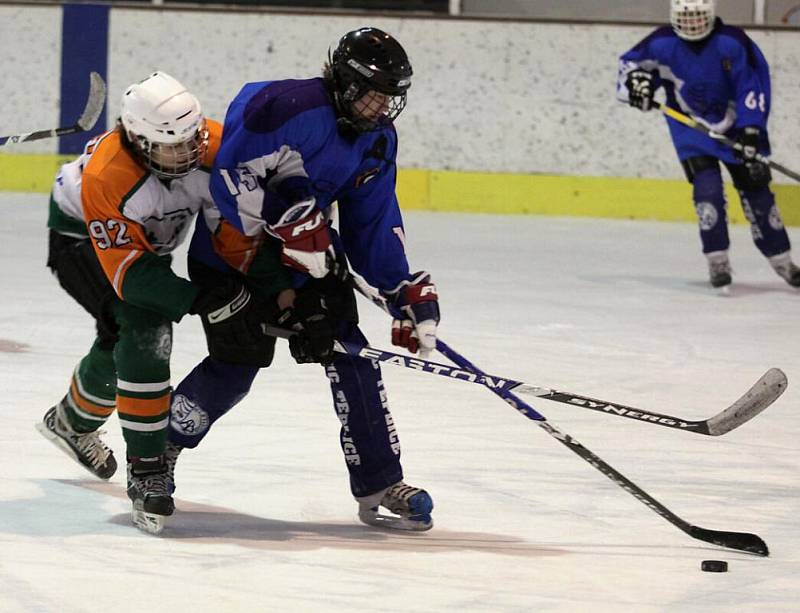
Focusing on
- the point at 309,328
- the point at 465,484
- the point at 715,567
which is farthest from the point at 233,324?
the point at 715,567

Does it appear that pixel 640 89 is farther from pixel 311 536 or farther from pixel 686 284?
pixel 311 536

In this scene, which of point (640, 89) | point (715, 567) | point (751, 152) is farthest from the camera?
point (640, 89)

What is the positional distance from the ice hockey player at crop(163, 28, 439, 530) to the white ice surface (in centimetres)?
17

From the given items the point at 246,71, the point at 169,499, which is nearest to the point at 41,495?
the point at 169,499

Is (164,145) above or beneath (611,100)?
above

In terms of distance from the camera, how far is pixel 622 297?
19.3ft

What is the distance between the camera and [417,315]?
3.03 m

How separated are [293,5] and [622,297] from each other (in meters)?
2.94

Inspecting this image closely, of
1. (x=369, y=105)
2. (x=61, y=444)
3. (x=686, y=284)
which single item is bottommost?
(x=686, y=284)

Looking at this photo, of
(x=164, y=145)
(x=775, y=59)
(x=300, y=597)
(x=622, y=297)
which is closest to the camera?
(x=300, y=597)

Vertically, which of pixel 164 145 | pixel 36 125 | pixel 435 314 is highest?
pixel 164 145

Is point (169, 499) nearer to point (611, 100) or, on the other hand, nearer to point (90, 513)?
point (90, 513)

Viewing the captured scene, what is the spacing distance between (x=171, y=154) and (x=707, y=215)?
11.8ft

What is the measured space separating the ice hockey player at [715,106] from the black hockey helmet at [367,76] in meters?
3.32
